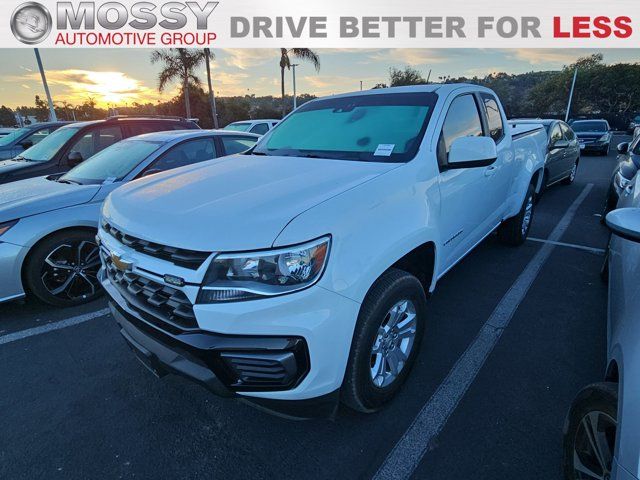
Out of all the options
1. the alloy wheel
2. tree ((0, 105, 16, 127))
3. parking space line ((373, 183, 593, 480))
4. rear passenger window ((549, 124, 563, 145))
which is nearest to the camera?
parking space line ((373, 183, 593, 480))

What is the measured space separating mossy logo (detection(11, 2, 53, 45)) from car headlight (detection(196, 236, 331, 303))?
1521 centimetres

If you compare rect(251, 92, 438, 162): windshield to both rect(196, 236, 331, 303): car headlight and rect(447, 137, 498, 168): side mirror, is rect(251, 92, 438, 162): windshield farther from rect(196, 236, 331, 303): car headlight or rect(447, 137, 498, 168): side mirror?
rect(196, 236, 331, 303): car headlight

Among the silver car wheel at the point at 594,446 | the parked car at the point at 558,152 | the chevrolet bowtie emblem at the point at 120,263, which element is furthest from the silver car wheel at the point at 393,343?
the parked car at the point at 558,152

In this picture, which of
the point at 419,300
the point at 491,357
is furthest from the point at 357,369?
the point at 491,357

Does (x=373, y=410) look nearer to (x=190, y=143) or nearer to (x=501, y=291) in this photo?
Answer: (x=501, y=291)

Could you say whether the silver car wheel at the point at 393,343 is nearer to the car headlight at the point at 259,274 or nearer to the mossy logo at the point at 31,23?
the car headlight at the point at 259,274

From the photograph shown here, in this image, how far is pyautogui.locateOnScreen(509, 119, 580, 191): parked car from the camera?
23.6ft

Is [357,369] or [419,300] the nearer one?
Result: [357,369]

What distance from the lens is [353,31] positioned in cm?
1127

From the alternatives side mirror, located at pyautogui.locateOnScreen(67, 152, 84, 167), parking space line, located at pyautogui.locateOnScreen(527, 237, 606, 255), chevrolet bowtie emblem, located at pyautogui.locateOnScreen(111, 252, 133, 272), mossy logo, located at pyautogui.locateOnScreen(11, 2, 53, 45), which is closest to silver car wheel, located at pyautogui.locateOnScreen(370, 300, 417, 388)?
chevrolet bowtie emblem, located at pyautogui.locateOnScreen(111, 252, 133, 272)

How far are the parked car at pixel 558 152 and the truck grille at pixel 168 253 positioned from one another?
22.6ft

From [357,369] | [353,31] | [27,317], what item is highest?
[353,31]

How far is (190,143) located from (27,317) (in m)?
2.49

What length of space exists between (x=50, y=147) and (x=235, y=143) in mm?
2760
